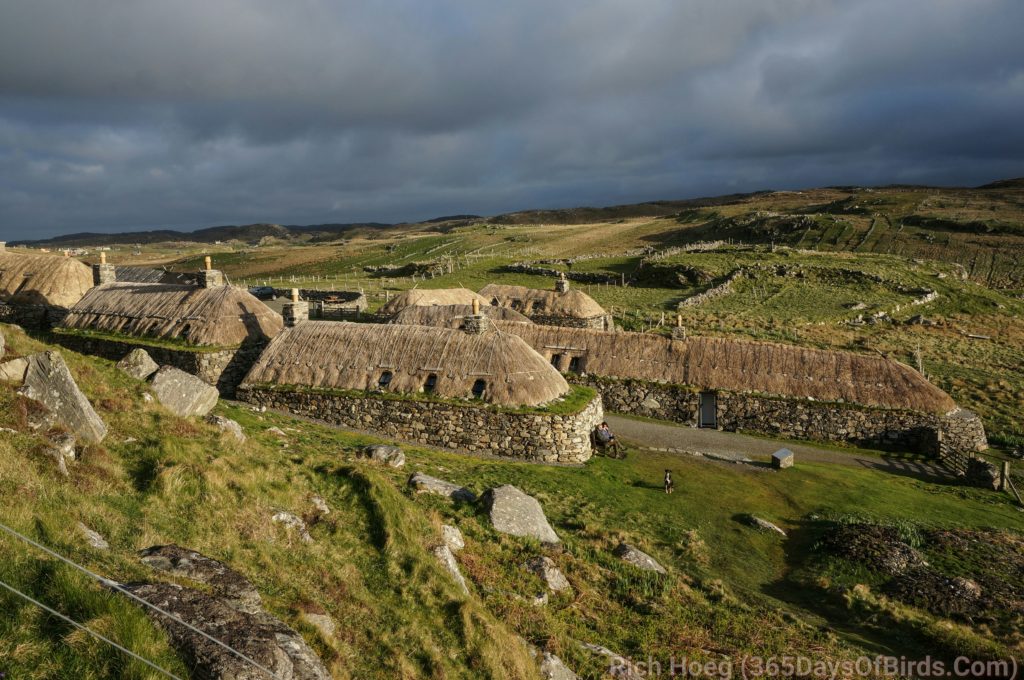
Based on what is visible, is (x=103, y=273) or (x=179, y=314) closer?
(x=179, y=314)

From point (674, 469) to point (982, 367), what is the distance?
32.1 m

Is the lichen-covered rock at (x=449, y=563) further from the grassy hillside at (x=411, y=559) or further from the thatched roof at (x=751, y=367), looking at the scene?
the thatched roof at (x=751, y=367)

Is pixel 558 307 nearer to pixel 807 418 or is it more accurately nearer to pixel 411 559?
pixel 807 418

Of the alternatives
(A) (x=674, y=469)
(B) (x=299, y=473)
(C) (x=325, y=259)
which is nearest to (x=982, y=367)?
(A) (x=674, y=469)

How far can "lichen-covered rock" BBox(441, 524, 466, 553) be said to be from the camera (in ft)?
42.9

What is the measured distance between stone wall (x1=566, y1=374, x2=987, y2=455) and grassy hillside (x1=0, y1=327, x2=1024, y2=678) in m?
6.83

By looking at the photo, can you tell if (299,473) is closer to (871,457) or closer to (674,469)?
(674,469)

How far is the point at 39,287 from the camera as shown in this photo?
3891cm

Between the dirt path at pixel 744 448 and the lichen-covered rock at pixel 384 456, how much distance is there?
12.3 meters

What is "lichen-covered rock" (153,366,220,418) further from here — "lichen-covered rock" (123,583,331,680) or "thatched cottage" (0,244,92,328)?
"thatched cottage" (0,244,92,328)

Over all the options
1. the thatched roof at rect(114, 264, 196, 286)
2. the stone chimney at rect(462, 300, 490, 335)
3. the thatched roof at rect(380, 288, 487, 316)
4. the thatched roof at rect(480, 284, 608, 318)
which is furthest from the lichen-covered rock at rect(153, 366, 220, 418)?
the thatched roof at rect(114, 264, 196, 286)

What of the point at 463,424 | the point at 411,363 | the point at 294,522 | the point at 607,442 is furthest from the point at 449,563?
the point at 411,363

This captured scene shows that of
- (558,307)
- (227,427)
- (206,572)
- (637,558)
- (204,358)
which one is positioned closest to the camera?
(206,572)

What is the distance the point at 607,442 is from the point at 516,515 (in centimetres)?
1027
